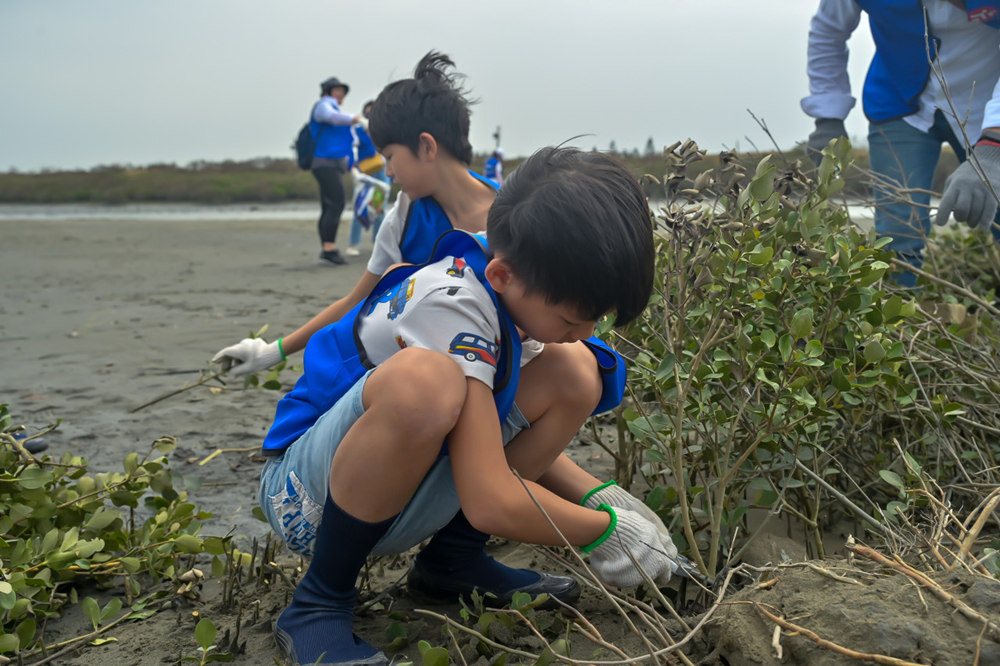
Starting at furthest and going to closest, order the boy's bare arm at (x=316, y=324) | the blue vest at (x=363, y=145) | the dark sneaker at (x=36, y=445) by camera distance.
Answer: the blue vest at (x=363, y=145) < the dark sneaker at (x=36, y=445) < the boy's bare arm at (x=316, y=324)

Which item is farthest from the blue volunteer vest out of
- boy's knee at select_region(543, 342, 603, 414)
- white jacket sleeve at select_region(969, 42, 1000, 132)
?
boy's knee at select_region(543, 342, 603, 414)

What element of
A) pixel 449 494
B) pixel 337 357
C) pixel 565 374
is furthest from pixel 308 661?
pixel 565 374

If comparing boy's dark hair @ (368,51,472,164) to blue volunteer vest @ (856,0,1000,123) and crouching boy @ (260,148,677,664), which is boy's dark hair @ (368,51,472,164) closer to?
crouching boy @ (260,148,677,664)

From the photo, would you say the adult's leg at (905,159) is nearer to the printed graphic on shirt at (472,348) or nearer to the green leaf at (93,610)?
the printed graphic on shirt at (472,348)

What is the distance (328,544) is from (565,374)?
55 centimetres

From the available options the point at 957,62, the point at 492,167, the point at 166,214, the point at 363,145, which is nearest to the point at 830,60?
the point at 957,62

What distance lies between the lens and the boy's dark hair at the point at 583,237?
4.58 ft

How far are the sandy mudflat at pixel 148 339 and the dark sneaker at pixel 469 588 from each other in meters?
0.67

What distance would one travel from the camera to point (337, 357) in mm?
1685

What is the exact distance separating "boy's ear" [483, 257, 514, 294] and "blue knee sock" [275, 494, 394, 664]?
0.46 metres

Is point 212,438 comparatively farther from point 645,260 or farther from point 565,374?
point 645,260

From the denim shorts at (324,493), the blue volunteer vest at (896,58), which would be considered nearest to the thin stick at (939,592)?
the denim shorts at (324,493)

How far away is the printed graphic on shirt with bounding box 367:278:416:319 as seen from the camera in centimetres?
153

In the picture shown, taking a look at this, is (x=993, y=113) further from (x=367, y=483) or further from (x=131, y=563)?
(x=131, y=563)
